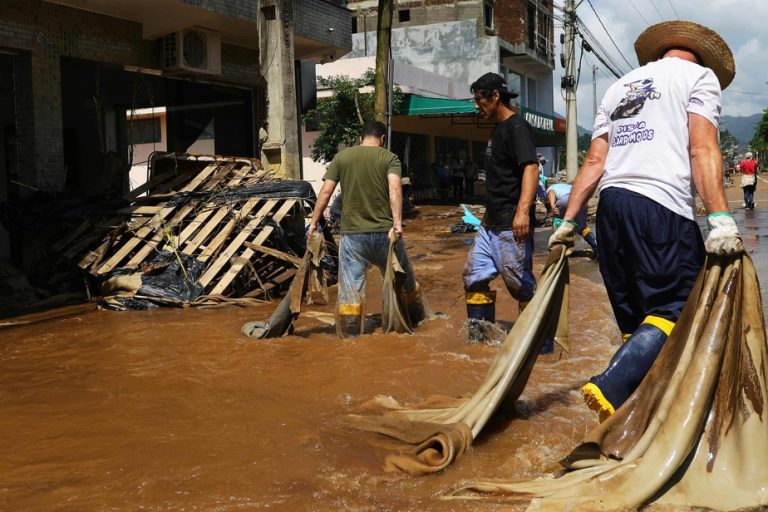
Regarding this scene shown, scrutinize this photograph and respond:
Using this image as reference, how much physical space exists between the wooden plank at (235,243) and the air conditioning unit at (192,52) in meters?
3.63

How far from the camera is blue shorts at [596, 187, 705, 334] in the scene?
3.09 metres

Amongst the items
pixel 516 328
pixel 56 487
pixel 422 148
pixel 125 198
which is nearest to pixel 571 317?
pixel 516 328

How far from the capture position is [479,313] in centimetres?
533

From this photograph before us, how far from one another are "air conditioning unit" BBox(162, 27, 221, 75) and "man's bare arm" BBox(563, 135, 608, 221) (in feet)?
29.7

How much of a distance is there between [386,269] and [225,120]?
340 inches

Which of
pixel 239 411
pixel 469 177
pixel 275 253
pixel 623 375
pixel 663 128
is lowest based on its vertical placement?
pixel 239 411

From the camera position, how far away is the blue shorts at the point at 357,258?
19.2 ft

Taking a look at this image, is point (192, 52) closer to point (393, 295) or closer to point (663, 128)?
point (393, 295)

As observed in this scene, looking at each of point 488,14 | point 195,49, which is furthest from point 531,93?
point 195,49

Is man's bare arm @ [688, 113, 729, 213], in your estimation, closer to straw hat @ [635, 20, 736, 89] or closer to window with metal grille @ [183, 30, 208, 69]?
straw hat @ [635, 20, 736, 89]

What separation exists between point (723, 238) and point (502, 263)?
2.39 m

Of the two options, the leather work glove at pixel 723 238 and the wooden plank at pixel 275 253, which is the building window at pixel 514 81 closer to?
the wooden plank at pixel 275 253

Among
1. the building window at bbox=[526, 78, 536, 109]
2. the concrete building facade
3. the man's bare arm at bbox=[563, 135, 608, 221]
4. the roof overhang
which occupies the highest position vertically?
Answer: the building window at bbox=[526, 78, 536, 109]

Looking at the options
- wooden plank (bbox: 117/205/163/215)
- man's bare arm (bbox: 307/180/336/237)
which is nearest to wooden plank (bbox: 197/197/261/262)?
wooden plank (bbox: 117/205/163/215)
